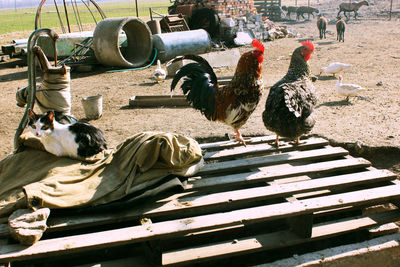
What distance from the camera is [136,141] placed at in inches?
104


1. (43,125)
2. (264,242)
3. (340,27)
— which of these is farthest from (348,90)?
(340,27)

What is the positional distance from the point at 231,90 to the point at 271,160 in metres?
1.05

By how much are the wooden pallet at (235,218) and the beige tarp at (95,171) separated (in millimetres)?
132

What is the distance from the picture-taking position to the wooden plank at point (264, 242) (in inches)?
84.2

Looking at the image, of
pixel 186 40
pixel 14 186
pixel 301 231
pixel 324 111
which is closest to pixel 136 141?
pixel 14 186

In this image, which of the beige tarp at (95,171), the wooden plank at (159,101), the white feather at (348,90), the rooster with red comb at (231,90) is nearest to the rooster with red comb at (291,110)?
the rooster with red comb at (231,90)

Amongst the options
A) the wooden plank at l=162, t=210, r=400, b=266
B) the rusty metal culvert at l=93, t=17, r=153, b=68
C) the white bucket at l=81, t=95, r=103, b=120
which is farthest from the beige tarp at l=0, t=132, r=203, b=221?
the rusty metal culvert at l=93, t=17, r=153, b=68

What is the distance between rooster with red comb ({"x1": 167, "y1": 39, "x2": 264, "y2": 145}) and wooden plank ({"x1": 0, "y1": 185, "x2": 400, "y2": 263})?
132 cm

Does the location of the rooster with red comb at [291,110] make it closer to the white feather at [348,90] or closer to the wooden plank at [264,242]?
the wooden plank at [264,242]

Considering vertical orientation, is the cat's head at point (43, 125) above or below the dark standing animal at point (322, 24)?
below

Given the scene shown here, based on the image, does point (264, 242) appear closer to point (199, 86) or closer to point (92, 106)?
point (199, 86)

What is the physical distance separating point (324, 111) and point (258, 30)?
9.59 meters

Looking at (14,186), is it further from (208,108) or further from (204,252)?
(208,108)

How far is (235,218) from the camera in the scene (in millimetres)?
2189
